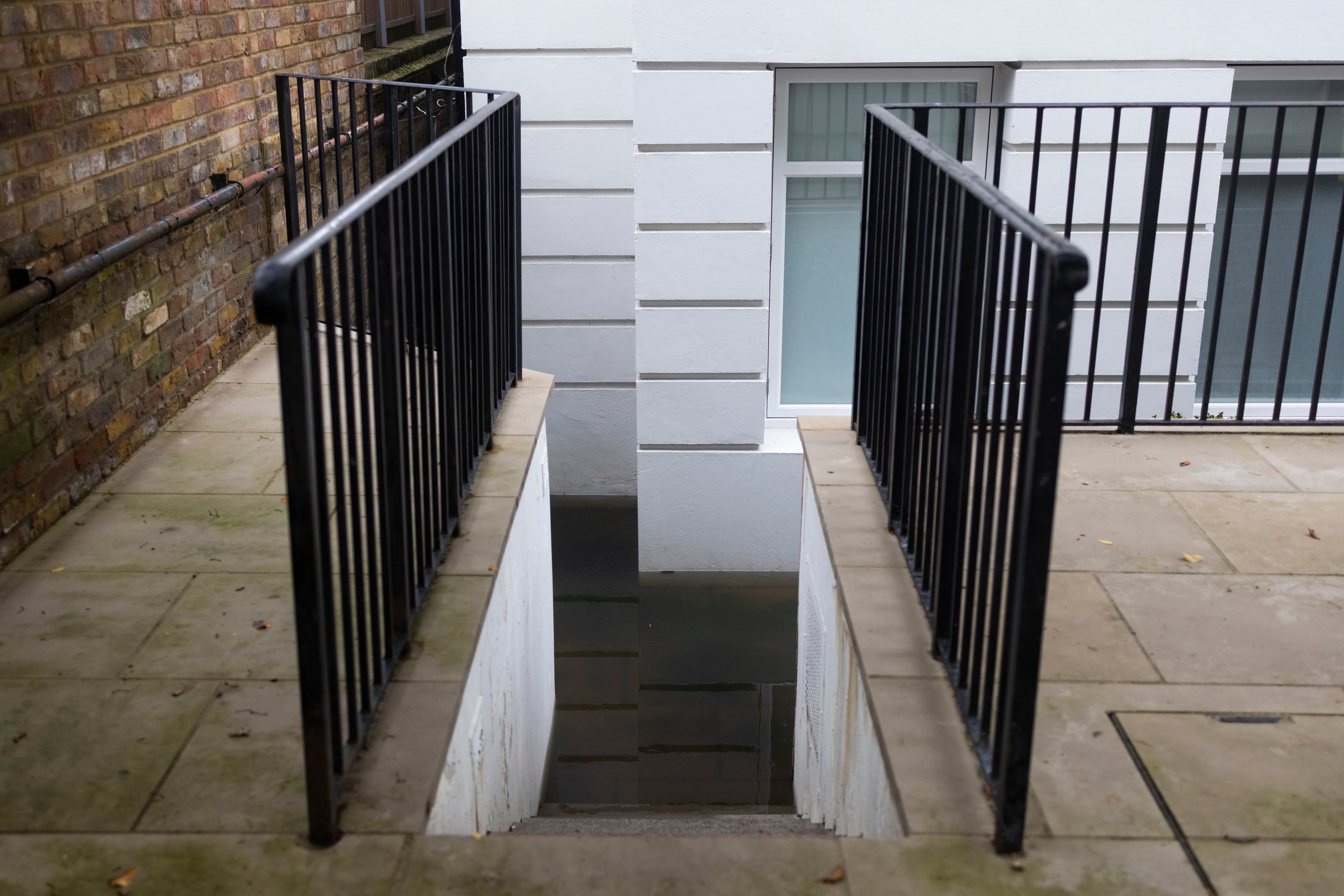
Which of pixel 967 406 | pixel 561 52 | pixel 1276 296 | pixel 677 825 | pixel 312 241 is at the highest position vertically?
pixel 561 52

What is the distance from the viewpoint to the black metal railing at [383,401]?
6.77 feet

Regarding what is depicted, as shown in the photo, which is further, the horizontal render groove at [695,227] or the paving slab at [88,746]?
the horizontal render groove at [695,227]

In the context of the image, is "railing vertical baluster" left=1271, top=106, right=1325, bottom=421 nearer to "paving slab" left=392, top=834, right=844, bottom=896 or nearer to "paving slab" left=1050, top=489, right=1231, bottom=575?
"paving slab" left=1050, top=489, right=1231, bottom=575

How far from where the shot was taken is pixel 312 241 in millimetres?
2090

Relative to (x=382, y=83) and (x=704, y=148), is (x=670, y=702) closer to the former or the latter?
(x=704, y=148)

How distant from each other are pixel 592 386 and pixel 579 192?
1.27 meters

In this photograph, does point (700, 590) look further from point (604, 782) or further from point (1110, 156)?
point (1110, 156)

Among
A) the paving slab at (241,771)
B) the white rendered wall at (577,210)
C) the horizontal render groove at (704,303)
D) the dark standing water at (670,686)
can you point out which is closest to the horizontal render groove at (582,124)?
the white rendered wall at (577,210)

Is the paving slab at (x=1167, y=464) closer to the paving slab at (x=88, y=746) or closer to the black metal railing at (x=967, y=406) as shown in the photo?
the black metal railing at (x=967, y=406)

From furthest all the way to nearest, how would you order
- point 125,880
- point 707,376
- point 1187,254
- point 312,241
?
point 707,376 → point 1187,254 → point 125,880 → point 312,241

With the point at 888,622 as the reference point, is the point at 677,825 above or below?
below

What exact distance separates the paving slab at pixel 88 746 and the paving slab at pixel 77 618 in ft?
0.25

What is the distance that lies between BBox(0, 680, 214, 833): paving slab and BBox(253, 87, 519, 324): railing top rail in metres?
1.06

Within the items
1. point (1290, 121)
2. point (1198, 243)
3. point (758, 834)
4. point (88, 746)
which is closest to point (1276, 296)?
point (1198, 243)
